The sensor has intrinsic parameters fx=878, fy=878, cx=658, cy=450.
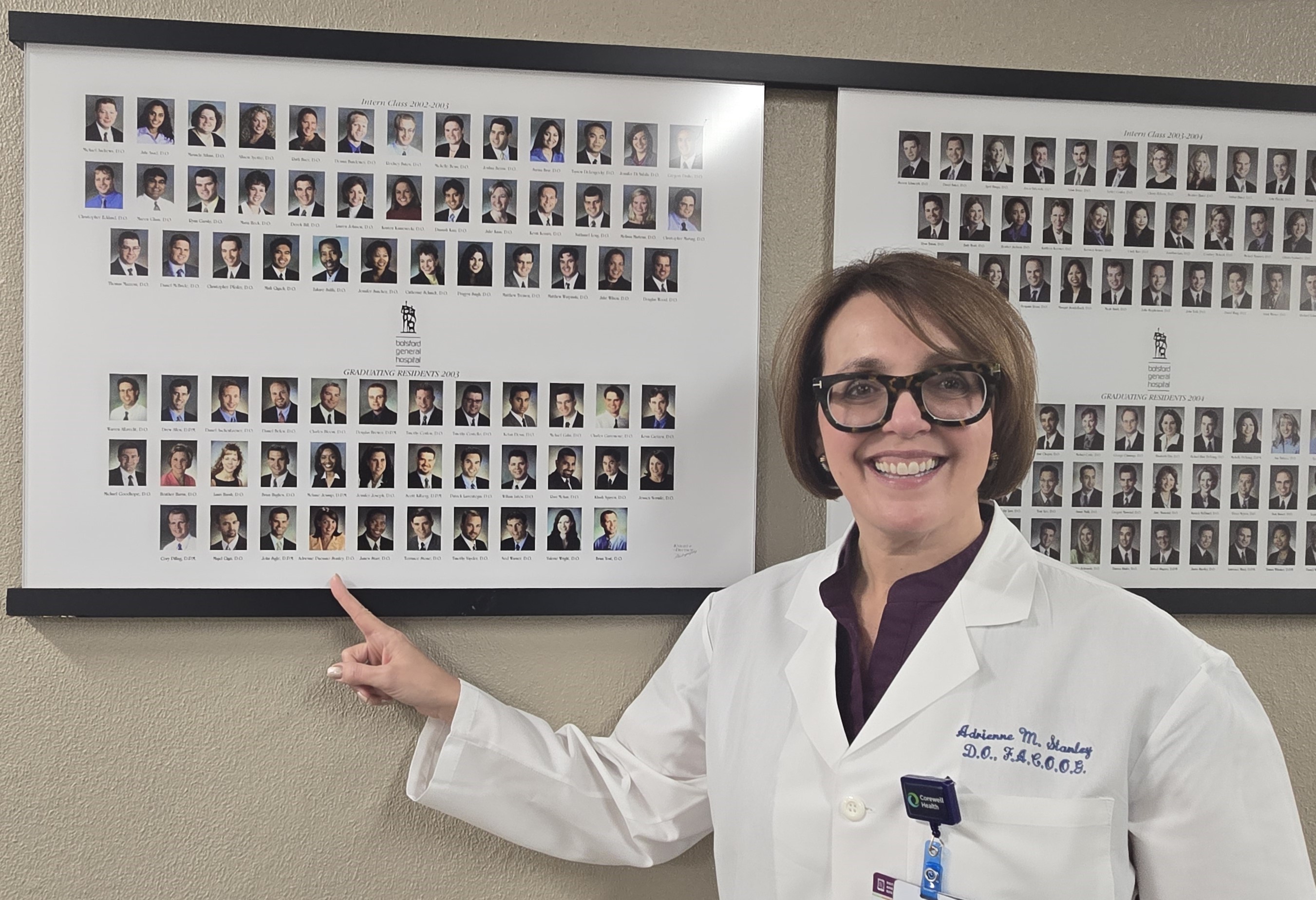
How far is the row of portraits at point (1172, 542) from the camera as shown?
1180 millimetres

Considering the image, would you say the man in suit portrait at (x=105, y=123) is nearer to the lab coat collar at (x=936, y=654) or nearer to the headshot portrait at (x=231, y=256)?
the headshot portrait at (x=231, y=256)

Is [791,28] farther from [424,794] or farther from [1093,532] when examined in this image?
[424,794]

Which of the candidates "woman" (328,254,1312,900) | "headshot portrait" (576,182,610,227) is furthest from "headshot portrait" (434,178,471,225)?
"woman" (328,254,1312,900)

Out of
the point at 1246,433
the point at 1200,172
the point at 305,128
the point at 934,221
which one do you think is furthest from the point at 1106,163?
A: the point at 305,128

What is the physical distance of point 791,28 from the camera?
116 cm

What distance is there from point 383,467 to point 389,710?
0.32 m

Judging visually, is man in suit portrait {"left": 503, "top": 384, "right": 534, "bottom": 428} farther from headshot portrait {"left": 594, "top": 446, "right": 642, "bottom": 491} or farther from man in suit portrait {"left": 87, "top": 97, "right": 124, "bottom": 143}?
man in suit portrait {"left": 87, "top": 97, "right": 124, "bottom": 143}

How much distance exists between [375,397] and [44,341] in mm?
402

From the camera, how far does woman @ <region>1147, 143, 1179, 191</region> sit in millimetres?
1182

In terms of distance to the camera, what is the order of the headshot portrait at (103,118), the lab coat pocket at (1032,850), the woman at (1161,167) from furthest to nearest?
the woman at (1161,167) < the headshot portrait at (103,118) < the lab coat pocket at (1032,850)

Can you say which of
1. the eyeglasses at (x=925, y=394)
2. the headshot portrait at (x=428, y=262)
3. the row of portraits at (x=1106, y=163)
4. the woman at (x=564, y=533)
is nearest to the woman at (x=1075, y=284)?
the row of portraits at (x=1106, y=163)

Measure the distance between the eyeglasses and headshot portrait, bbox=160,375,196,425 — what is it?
77 cm

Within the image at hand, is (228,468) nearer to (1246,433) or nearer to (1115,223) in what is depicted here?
(1115,223)

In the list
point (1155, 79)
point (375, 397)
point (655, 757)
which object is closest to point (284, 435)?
point (375, 397)
